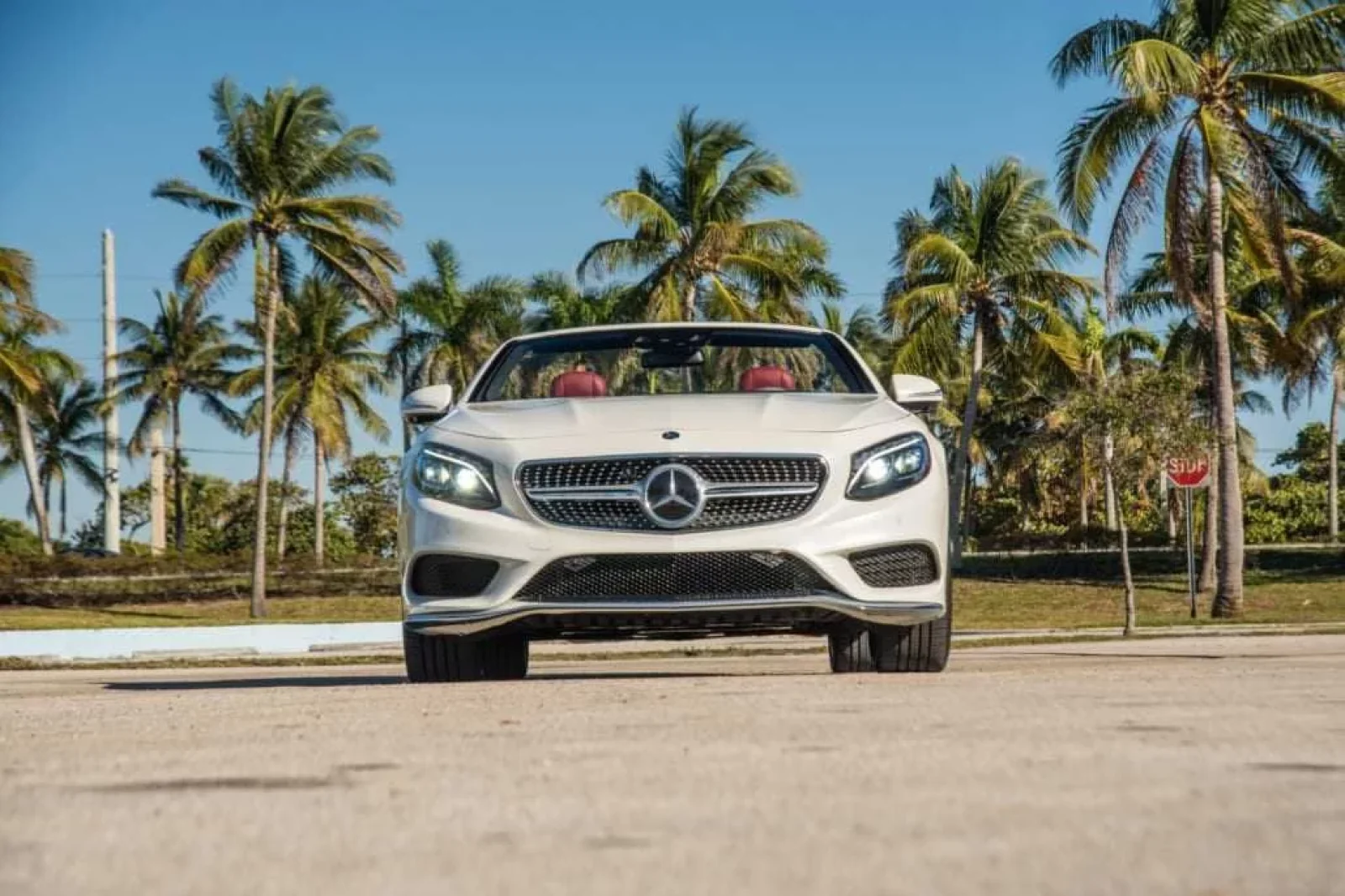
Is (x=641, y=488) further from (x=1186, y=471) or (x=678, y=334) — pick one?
(x=1186, y=471)

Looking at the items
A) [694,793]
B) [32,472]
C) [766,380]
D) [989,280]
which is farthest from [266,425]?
[694,793]

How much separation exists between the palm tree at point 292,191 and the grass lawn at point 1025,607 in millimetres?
2308

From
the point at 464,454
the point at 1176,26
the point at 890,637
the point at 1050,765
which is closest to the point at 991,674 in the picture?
the point at 890,637

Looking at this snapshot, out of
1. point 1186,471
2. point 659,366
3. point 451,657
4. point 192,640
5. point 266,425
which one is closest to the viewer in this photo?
point 451,657

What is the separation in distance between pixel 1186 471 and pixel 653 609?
22105 mm

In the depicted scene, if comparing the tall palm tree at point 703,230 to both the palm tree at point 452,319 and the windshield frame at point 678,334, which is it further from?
the windshield frame at point 678,334

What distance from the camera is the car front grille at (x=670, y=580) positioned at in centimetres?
676

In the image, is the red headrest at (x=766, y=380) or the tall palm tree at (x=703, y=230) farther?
the tall palm tree at (x=703, y=230)

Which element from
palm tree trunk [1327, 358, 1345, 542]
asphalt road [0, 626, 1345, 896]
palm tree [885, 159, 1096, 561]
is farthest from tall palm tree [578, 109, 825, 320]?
asphalt road [0, 626, 1345, 896]

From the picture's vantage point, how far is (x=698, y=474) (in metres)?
6.79

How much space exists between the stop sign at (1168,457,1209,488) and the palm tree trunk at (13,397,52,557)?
38105mm

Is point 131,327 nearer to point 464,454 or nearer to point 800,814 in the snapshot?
point 464,454

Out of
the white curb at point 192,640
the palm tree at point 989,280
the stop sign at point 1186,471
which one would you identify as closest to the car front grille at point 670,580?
the white curb at point 192,640

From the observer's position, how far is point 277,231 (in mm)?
39094
